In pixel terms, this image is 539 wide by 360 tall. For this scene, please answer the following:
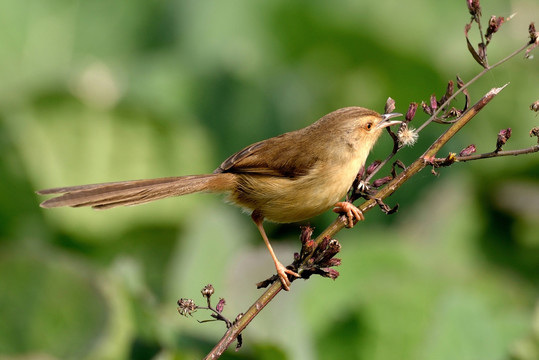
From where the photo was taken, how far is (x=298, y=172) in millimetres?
3438

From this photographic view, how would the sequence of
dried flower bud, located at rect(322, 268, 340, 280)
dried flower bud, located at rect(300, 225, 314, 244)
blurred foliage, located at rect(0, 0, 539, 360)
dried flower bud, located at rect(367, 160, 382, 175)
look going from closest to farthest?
dried flower bud, located at rect(322, 268, 340, 280), dried flower bud, located at rect(300, 225, 314, 244), dried flower bud, located at rect(367, 160, 382, 175), blurred foliage, located at rect(0, 0, 539, 360)

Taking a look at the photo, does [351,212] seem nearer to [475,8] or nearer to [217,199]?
[475,8]

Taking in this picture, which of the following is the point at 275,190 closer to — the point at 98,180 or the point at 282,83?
the point at 98,180

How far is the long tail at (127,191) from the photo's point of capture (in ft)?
8.73

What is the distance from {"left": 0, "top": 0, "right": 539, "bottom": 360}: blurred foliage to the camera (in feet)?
14.2

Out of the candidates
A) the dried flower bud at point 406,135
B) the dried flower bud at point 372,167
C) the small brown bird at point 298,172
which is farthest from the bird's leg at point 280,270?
the dried flower bud at point 406,135

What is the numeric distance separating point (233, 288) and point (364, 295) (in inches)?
29.7

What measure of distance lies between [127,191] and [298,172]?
2.59 ft

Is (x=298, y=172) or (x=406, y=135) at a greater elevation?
(x=298, y=172)

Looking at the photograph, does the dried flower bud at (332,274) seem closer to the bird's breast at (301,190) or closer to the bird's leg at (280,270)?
the bird's leg at (280,270)

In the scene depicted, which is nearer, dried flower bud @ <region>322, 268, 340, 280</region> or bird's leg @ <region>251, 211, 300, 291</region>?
dried flower bud @ <region>322, 268, 340, 280</region>

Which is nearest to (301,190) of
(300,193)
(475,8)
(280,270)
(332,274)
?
(300,193)

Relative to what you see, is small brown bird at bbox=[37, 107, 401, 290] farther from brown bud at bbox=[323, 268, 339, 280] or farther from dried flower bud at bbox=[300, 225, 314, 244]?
brown bud at bbox=[323, 268, 339, 280]

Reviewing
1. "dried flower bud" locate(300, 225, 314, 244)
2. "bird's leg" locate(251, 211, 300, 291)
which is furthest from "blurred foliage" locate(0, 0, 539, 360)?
"dried flower bud" locate(300, 225, 314, 244)
